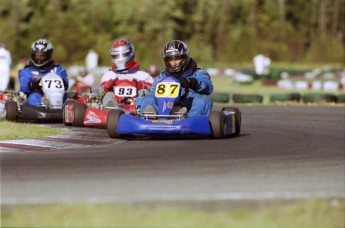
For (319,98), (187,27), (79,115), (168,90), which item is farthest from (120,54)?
(187,27)

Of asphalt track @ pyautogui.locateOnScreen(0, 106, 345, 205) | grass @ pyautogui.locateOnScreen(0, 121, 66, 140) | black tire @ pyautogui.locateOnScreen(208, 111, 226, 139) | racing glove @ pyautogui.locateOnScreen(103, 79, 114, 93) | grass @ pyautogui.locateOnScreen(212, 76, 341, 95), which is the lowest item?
asphalt track @ pyautogui.locateOnScreen(0, 106, 345, 205)

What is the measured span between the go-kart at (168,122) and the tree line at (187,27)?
153 ft

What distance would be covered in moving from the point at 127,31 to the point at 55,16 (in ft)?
30.8

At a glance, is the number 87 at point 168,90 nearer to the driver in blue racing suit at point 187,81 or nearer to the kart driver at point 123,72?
the driver in blue racing suit at point 187,81

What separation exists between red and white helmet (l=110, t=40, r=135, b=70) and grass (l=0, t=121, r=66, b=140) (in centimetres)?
183

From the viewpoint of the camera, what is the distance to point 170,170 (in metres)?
9.45

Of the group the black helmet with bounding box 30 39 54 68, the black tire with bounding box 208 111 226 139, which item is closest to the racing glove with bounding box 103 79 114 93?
the black helmet with bounding box 30 39 54 68

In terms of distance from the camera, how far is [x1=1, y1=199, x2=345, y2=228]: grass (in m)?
6.78

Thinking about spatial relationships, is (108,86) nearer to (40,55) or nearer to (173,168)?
(40,55)

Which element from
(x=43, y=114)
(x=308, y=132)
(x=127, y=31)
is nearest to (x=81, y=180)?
(x=308, y=132)

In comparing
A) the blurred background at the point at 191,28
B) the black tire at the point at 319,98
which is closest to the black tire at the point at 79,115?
the black tire at the point at 319,98

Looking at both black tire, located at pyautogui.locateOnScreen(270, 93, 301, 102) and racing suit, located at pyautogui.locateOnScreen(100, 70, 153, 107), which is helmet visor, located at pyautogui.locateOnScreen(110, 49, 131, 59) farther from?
black tire, located at pyautogui.locateOnScreen(270, 93, 301, 102)

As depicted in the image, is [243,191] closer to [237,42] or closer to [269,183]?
[269,183]

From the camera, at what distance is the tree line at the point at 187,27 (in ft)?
214
